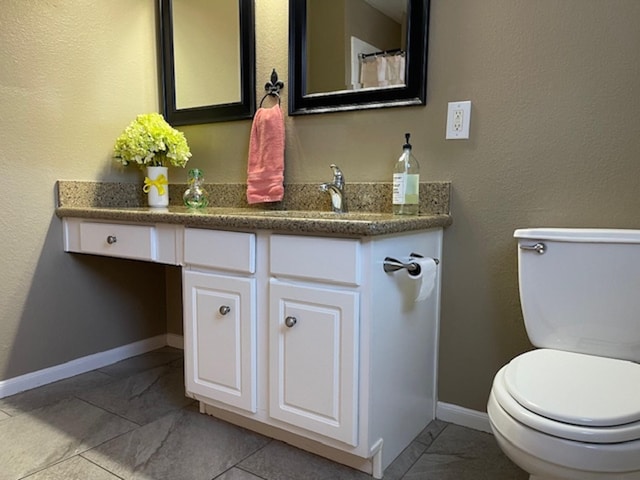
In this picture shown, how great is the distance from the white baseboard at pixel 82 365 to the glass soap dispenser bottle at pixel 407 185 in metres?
1.48

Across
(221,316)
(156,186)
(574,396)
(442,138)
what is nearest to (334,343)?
(221,316)

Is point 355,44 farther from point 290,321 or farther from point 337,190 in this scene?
point 290,321

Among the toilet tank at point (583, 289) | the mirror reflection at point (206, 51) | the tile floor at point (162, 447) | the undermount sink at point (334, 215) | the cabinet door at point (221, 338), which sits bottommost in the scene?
the tile floor at point (162, 447)

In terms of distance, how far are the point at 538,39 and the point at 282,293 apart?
3.65ft

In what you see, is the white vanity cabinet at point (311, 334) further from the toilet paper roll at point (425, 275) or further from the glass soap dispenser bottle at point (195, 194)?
the glass soap dispenser bottle at point (195, 194)

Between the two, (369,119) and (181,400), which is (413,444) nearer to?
(181,400)

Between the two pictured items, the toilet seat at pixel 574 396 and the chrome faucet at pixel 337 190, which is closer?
the toilet seat at pixel 574 396

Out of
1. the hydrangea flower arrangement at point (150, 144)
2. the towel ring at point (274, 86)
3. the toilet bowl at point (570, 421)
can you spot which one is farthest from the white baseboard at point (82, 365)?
the toilet bowl at point (570, 421)

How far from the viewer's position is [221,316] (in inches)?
59.7

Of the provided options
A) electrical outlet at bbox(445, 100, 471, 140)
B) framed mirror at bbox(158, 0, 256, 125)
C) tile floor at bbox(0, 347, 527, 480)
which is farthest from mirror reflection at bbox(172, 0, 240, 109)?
tile floor at bbox(0, 347, 527, 480)

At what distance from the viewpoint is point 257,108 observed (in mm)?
2029

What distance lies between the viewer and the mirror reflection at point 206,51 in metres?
2.08

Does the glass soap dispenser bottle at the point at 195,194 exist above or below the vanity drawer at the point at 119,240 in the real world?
above

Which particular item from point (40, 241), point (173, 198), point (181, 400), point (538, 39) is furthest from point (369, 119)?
point (40, 241)
